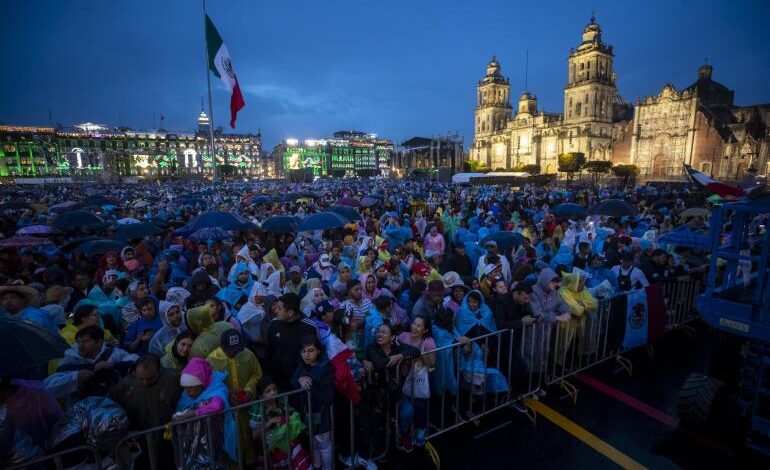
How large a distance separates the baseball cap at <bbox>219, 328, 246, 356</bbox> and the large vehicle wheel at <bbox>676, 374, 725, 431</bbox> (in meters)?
5.05

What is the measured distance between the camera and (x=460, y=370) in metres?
4.54

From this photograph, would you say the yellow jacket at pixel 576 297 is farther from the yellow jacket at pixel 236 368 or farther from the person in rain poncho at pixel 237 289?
the person in rain poncho at pixel 237 289

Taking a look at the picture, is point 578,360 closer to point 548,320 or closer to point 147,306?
point 548,320

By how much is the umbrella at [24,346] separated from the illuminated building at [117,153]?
336 ft

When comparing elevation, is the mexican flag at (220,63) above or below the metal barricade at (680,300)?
above

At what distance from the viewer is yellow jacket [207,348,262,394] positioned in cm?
365

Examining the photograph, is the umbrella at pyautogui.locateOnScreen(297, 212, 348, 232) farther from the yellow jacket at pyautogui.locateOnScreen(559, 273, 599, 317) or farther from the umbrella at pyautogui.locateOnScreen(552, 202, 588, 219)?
the umbrella at pyautogui.locateOnScreen(552, 202, 588, 219)

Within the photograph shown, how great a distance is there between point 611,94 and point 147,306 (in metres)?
86.3

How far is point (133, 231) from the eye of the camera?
8859 millimetres

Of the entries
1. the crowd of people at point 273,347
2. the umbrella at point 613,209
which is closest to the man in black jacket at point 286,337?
the crowd of people at point 273,347

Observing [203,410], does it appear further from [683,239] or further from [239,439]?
[683,239]

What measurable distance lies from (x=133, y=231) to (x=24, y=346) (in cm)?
730

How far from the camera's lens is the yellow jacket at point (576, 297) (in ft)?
17.4

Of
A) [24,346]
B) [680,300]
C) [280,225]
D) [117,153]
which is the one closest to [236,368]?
[24,346]
